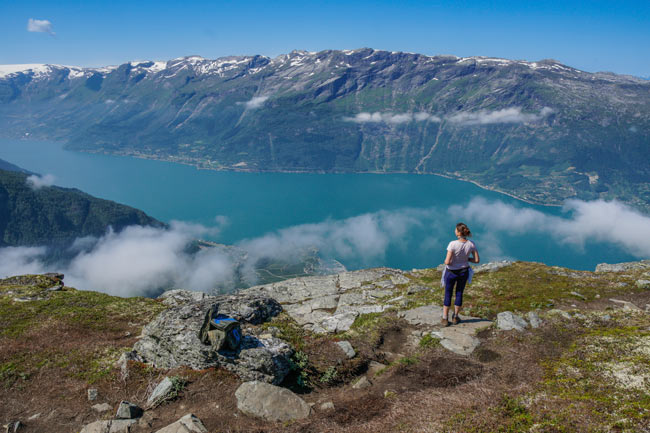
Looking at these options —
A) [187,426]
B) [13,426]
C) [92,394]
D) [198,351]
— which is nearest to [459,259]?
[198,351]

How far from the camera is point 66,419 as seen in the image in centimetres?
1084

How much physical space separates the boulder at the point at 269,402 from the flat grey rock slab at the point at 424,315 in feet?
30.7

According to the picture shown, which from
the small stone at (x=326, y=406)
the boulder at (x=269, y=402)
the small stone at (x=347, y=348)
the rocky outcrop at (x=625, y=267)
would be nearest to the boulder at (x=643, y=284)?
the rocky outcrop at (x=625, y=267)

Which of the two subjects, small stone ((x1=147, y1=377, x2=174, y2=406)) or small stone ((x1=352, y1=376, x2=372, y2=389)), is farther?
small stone ((x1=352, y1=376, x2=372, y2=389))

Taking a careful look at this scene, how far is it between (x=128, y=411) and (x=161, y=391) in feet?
3.70

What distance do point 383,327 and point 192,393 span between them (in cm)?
1010

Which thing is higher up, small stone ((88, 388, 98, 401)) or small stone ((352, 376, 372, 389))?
small stone ((352, 376, 372, 389))

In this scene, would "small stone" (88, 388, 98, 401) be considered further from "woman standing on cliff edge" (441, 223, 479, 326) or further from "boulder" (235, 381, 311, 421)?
"woman standing on cliff edge" (441, 223, 479, 326)

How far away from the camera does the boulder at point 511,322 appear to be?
50.6 ft

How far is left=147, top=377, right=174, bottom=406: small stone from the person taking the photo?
11.1m

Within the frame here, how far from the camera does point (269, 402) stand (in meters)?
10.7

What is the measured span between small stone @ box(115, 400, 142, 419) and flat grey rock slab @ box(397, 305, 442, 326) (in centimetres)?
1343

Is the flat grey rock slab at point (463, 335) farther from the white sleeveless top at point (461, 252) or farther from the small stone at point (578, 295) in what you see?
the small stone at point (578, 295)

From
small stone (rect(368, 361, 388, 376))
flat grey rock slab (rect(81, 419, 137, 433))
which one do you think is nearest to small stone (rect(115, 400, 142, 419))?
flat grey rock slab (rect(81, 419, 137, 433))
